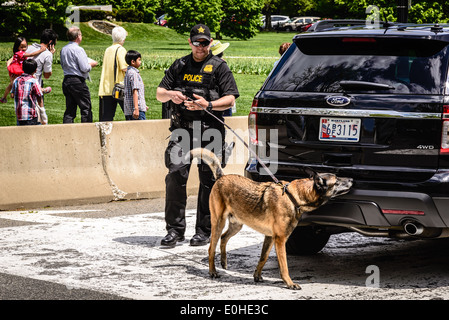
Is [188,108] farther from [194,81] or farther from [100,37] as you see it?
[100,37]

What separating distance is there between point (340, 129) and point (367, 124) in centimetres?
23

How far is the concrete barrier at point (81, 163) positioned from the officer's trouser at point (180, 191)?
2.48 metres

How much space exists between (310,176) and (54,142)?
4.56m

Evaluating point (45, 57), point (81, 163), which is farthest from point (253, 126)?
point (45, 57)

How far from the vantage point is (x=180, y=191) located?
7.96 meters

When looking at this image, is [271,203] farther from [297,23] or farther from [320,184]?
[297,23]

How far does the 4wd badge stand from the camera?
623cm

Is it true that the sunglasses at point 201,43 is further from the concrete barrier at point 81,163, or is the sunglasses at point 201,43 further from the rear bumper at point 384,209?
the concrete barrier at point 81,163

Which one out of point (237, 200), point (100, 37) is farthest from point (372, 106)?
point (100, 37)

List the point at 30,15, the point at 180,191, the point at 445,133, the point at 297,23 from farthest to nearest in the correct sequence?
the point at 297,23, the point at 30,15, the point at 180,191, the point at 445,133

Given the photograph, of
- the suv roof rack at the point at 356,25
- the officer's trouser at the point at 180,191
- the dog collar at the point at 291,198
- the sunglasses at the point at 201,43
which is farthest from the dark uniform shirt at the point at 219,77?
the dog collar at the point at 291,198

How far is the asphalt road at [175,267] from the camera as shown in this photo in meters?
6.16
